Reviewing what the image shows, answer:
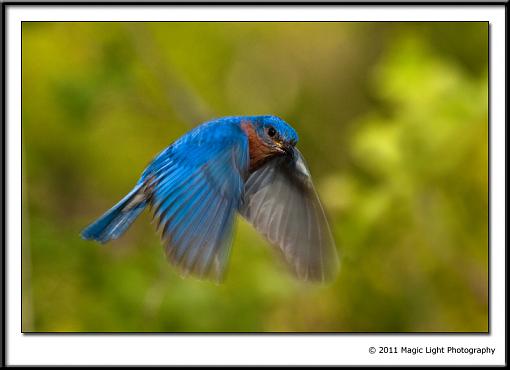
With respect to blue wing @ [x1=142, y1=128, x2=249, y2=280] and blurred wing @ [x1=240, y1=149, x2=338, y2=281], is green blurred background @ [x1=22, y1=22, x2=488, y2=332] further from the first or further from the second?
blue wing @ [x1=142, y1=128, x2=249, y2=280]

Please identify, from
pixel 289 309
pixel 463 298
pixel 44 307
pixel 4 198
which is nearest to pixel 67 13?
pixel 4 198

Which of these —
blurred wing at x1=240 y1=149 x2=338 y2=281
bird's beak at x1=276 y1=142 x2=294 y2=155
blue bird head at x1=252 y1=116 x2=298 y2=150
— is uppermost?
blue bird head at x1=252 y1=116 x2=298 y2=150

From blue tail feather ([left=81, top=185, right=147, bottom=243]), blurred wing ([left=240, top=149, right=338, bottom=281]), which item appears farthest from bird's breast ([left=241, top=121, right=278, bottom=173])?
blue tail feather ([left=81, top=185, right=147, bottom=243])

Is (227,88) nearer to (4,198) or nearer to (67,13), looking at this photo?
(67,13)

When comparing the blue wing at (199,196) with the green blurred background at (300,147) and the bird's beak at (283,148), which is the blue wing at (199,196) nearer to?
the bird's beak at (283,148)

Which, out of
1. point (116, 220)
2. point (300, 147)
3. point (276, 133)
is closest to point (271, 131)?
point (276, 133)

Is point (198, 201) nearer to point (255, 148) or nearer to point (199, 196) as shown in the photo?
point (199, 196)
